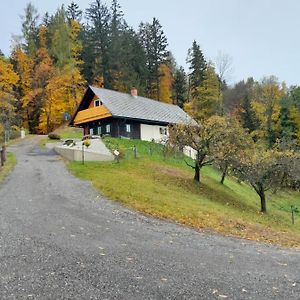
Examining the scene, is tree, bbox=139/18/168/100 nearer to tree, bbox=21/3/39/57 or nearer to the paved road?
tree, bbox=21/3/39/57

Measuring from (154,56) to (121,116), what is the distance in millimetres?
27751

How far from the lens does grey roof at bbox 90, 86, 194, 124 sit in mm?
41594

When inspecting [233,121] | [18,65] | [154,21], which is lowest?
[233,121]

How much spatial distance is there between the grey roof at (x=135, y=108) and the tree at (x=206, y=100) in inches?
473

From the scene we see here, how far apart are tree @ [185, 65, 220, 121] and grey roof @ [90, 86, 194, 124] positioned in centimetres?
1200

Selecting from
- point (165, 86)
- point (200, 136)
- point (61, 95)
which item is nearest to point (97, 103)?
point (61, 95)

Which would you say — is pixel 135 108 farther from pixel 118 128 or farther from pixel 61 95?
pixel 61 95

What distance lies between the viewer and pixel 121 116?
40.3 meters

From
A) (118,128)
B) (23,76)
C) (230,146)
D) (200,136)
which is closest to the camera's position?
(230,146)

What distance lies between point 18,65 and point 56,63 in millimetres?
5705

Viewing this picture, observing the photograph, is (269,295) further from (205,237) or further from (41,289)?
(205,237)

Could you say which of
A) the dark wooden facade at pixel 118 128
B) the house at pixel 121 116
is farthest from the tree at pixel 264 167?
the dark wooden facade at pixel 118 128

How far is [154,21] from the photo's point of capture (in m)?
67.6

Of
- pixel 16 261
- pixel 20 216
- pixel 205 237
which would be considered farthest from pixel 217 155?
pixel 16 261
